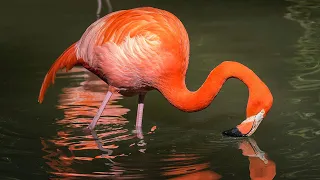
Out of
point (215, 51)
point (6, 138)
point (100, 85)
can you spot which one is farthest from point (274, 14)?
point (6, 138)

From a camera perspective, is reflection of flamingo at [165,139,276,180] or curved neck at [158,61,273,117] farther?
curved neck at [158,61,273,117]

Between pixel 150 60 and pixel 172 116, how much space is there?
100 cm

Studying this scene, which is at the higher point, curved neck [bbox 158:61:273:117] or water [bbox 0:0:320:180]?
curved neck [bbox 158:61:273:117]

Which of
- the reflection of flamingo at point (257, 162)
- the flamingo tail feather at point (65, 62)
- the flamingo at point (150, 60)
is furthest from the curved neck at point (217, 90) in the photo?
the flamingo tail feather at point (65, 62)

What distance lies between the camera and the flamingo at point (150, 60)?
5.15m

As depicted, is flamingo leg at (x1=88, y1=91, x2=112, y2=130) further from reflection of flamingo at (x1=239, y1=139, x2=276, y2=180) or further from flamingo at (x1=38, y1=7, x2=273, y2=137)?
reflection of flamingo at (x1=239, y1=139, x2=276, y2=180)

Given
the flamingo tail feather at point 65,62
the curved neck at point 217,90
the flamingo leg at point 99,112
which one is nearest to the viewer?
the curved neck at point 217,90

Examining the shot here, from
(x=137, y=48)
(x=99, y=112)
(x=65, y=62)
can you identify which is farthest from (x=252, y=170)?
(x=65, y=62)

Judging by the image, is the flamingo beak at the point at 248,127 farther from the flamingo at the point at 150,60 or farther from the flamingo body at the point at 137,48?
the flamingo body at the point at 137,48

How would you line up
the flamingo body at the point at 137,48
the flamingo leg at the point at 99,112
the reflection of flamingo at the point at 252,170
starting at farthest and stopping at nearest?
1. the flamingo leg at the point at 99,112
2. the flamingo body at the point at 137,48
3. the reflection of flamingo at the point at 252,170

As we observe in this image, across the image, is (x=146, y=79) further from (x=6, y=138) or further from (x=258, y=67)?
(x=258, y=67)

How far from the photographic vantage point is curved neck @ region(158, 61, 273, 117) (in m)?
4.96

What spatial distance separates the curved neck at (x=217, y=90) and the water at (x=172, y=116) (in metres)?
0.30

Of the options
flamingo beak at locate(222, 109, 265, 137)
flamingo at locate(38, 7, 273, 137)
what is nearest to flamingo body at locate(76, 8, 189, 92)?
flamingo at locate(38, 7, 273, 137)
